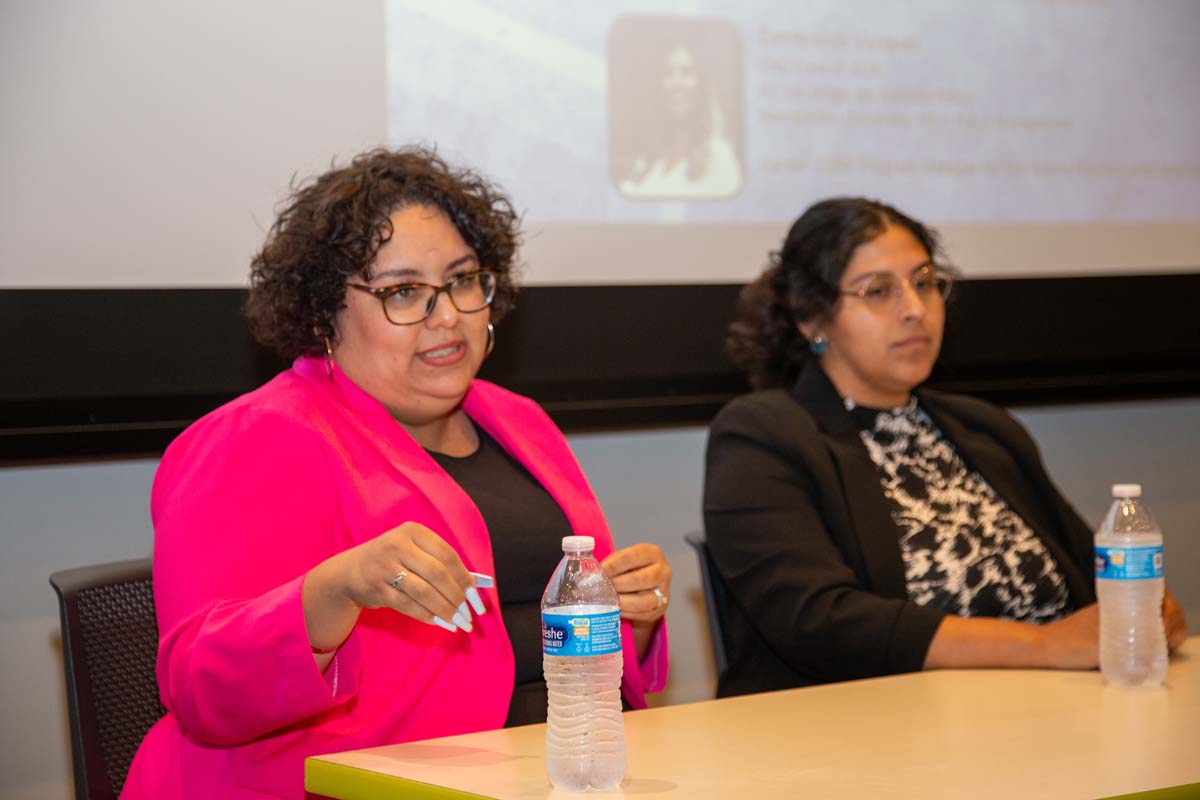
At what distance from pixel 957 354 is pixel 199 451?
2.15 meters

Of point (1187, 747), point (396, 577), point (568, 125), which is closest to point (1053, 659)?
point (1187, 747)

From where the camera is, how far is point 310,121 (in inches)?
108

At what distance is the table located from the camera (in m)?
1.37

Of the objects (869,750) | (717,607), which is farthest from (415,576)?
(717,607)

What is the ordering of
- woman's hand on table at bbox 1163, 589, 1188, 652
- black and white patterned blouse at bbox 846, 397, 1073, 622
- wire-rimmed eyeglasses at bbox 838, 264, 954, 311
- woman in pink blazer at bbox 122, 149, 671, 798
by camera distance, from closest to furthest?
woman in pink blazer at bbox 122, 149, 671, 798
woman's hand on table at bbox 1163, 589, 1188, 652
black and white patterned blouse at bbox 846, 397, 1073, 622
wire-rimmed eyeglasses at bbox 838, 264, 954, 311

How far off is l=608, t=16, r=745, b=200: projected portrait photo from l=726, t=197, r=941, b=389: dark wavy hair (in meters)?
0.38

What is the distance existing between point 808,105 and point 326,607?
2.07 metres

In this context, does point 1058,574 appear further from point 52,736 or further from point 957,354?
point 52,736

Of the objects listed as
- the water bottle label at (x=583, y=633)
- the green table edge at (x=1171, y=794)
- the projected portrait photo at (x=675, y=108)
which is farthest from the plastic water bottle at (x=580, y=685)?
the projected portrait photo at (x=675, y=108)

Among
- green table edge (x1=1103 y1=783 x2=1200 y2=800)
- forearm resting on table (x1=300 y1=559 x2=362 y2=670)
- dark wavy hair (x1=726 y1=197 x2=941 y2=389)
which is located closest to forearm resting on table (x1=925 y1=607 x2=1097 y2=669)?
green table edge (x1=1103 y1=783 x2=1200 y2=800)

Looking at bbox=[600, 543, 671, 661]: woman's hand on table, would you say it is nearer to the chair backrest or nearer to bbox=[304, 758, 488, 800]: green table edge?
bbox=[304, 758, 488, 800]: green table edge

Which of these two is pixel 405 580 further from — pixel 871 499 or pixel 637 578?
pixel 871 499

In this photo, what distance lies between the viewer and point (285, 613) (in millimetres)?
1564

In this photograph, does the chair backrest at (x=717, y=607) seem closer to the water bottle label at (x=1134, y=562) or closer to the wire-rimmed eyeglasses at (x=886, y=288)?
the wire-rimmed eyeglasses at (x=886, y=288)
